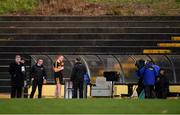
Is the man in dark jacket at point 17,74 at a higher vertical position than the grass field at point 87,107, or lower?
higher

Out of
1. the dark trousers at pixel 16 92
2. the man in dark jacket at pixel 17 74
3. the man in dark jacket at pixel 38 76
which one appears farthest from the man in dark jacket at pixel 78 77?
the dark trousers at pixel 16 92

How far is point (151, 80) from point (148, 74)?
0.28m

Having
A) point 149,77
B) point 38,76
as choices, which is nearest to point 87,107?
point 149,77

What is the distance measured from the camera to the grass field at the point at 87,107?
22.1 meters

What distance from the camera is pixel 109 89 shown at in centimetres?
3322

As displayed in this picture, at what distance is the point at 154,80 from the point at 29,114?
1042cm

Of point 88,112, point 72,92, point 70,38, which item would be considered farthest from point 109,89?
point 88,112

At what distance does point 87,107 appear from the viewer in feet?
75.8

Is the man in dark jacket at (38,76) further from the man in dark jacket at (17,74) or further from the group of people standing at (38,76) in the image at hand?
the man in dark jacket at (17,74)

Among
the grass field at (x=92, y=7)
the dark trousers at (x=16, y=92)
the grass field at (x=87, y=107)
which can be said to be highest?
the grass field at (x=92, y=7)

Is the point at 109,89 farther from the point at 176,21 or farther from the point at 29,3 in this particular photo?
the point at 29,3

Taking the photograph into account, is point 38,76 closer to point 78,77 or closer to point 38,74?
point 38,74

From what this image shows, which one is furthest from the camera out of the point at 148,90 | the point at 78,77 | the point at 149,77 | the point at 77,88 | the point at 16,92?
the point at 77,88

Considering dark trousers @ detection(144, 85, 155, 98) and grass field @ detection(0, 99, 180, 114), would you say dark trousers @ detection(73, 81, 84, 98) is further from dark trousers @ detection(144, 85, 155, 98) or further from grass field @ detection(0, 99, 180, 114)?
grass field @ detection(0, 99, 180, 114)
